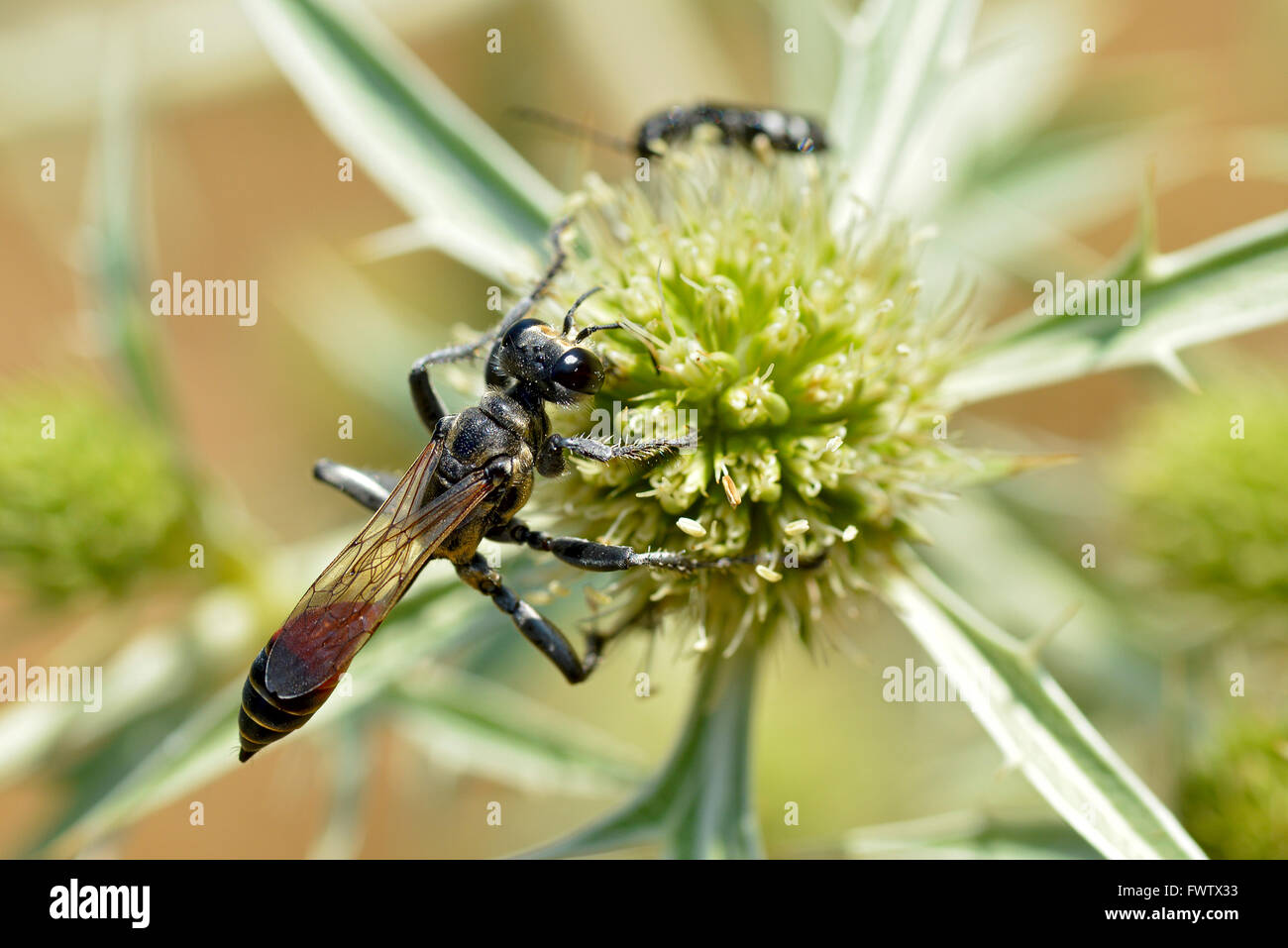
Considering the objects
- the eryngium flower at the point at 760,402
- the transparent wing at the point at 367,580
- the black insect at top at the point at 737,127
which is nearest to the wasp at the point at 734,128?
the black insect at top at the point at 737,127

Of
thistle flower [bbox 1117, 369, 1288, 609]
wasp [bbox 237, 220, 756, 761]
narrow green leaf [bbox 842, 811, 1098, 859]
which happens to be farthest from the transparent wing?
thistle flower [bbox 1117, 369, 1288, 609]

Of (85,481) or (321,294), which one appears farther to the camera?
(321,294)

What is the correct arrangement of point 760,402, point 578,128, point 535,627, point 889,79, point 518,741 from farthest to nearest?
point 518,741 → point 578,128 → point 889,79 → point 535,627 → point 760,402

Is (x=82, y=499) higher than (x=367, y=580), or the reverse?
(x=82, y=499)

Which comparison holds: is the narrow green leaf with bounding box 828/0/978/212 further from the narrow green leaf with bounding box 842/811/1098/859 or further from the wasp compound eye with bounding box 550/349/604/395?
the narrow green leaf with bounding box 842/811/1098/859

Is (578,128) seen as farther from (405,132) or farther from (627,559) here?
(627,559)

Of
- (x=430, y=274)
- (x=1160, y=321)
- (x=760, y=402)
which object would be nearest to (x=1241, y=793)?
(x=1160, y=321)

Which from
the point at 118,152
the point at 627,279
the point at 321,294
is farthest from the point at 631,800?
the point at 321,294
